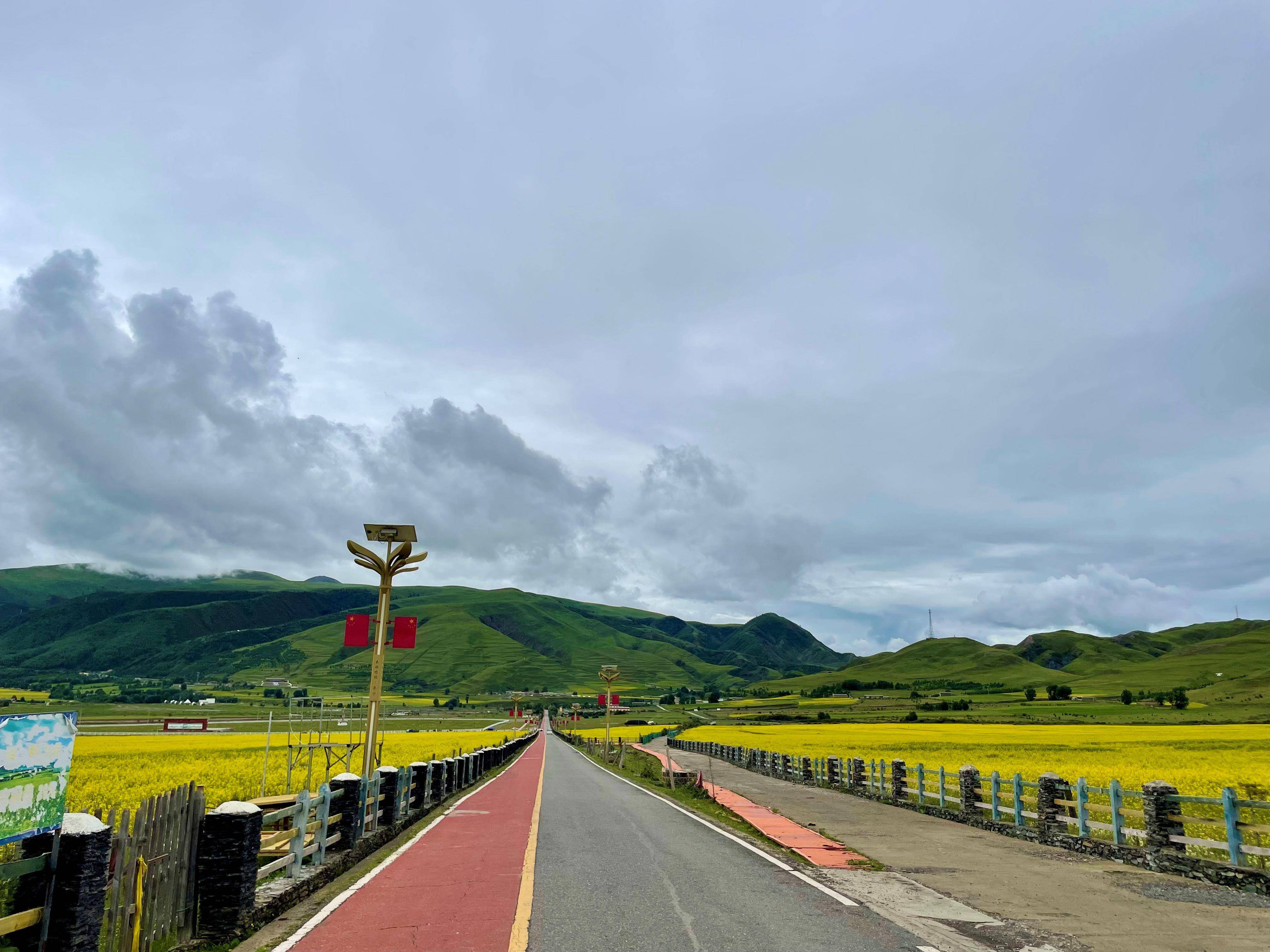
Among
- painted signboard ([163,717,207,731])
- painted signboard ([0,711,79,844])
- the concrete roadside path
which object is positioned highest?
painted signboard ([0,711,79,844])

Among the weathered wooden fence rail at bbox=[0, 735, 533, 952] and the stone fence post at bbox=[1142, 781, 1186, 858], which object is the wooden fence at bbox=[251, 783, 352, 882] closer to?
the weathered wooden fence rail at bbox=[0, 735, 533, 952]

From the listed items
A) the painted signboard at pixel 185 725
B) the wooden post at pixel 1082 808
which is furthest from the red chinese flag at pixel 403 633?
the painted signboard at pixel 185 725

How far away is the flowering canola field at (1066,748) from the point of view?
34031mm

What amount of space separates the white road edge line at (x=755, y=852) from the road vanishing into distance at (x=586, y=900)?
53mm

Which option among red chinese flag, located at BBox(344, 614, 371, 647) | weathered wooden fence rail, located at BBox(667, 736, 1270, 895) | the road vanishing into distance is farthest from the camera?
red chinese flag, located at BBox(344, 614, 371, 647)

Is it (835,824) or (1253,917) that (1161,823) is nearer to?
(1253,917)

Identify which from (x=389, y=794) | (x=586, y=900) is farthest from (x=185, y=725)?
(x=586, y=900)

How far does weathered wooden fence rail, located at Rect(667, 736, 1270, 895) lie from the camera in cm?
1324

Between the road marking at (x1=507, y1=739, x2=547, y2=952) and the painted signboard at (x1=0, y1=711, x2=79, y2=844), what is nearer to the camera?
the painted signboard at (x1=0, y1=711, x2=79, y2=844)

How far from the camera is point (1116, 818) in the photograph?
51.4 feet

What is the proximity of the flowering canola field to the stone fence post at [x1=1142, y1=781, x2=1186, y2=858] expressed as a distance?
82cm

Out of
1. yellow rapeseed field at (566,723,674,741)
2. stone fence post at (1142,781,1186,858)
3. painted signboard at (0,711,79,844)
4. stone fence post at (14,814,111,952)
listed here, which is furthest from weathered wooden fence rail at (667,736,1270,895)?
yellow rapeseed field at (566,723,674,741)

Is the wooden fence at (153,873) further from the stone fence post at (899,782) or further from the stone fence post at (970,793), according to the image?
the stone fence post at (899,782)

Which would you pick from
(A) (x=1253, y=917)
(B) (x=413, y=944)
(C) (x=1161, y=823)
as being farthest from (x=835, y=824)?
(B) (x=413, y=944)
